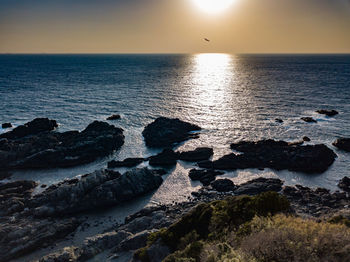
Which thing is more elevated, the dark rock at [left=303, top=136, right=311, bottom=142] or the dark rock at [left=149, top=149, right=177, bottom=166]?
the dark rock at [left=303, top=136, right=311, bottom=142]

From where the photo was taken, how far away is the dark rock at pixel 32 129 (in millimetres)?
64125

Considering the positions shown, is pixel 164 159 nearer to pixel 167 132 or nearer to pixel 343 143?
pixel 167 132

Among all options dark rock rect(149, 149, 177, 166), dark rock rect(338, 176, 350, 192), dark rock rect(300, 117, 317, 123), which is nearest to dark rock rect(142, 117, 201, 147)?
dark rock rect(149, 149, 177, 166)

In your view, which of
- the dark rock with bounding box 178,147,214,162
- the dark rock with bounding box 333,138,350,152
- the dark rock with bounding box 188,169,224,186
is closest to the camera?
the dark rock with bounding box 188,169,224,186

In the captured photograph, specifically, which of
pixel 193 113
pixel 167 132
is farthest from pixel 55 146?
pixel 193 113

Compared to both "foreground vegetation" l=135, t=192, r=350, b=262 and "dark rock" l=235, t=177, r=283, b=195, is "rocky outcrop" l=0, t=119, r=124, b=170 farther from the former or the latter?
"foreground vegetation" l=135, t=192, r=350, b=262

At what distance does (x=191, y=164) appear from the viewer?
52531 millimetres

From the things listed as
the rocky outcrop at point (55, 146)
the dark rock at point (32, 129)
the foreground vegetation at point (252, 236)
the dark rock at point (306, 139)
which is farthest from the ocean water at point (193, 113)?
the foreground vegetation at point (252, 236)

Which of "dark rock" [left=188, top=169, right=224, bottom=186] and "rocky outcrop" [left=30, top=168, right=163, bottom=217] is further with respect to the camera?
"dark rock" [left=188, top=169, right=224, bottom=186]

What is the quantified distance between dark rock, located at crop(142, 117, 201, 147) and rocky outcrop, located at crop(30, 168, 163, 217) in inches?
707

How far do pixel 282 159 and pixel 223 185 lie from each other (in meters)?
15.0

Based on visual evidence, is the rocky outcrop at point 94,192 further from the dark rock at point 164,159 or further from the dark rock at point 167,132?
the dark rock at point 167,132

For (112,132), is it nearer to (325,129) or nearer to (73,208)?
(73,208)

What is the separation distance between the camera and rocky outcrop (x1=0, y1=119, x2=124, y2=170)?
170ft
